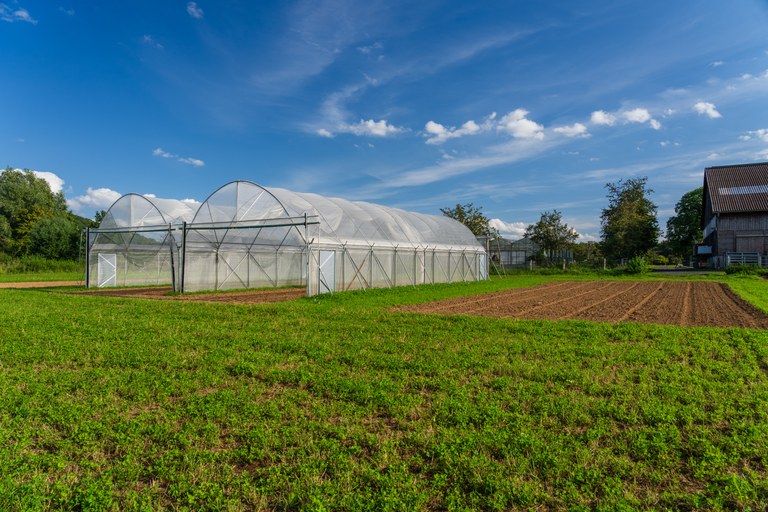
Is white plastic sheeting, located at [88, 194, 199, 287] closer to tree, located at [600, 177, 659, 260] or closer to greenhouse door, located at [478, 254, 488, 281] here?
greenhouse door, located at [478, 254, 488, 281]

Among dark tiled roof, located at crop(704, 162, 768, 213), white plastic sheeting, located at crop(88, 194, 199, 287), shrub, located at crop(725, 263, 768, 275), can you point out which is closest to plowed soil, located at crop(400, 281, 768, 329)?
white plastic sheeting, located at crop(88, 194, 199, 287)

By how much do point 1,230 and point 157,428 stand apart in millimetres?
67088

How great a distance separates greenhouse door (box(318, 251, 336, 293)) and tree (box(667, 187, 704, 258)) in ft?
233

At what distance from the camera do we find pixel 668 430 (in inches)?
161

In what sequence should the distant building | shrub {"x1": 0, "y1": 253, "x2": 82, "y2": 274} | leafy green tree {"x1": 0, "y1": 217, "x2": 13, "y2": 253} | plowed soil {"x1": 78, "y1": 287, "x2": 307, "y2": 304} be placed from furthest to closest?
leafy green tree {"x1": 0, "y1": 217, "x2": 13, "y2": 253} < the distant building < shrub {"x1": 0, "y1": 253, "x2": 82, "y2": 274} < plowed soil {"x1": 78, "y1": 287, "x2": 307, "y2": 304}

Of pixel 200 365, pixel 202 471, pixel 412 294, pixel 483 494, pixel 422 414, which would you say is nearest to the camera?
pixel 483 494

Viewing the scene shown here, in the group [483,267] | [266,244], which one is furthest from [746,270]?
[266,244]

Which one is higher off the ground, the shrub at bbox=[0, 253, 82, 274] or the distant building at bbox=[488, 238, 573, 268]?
the distant building at bbox=[488, 238, 573, 268]

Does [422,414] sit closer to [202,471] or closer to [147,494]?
[202,471]

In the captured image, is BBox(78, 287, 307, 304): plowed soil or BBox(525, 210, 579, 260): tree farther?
BBox(525, 210, 579, 260): tree

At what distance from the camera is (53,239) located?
170 ft

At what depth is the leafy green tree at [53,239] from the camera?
51.8m

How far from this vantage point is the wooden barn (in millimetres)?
40406

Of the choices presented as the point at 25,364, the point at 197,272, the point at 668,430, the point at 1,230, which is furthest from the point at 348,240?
the point at 1,230
